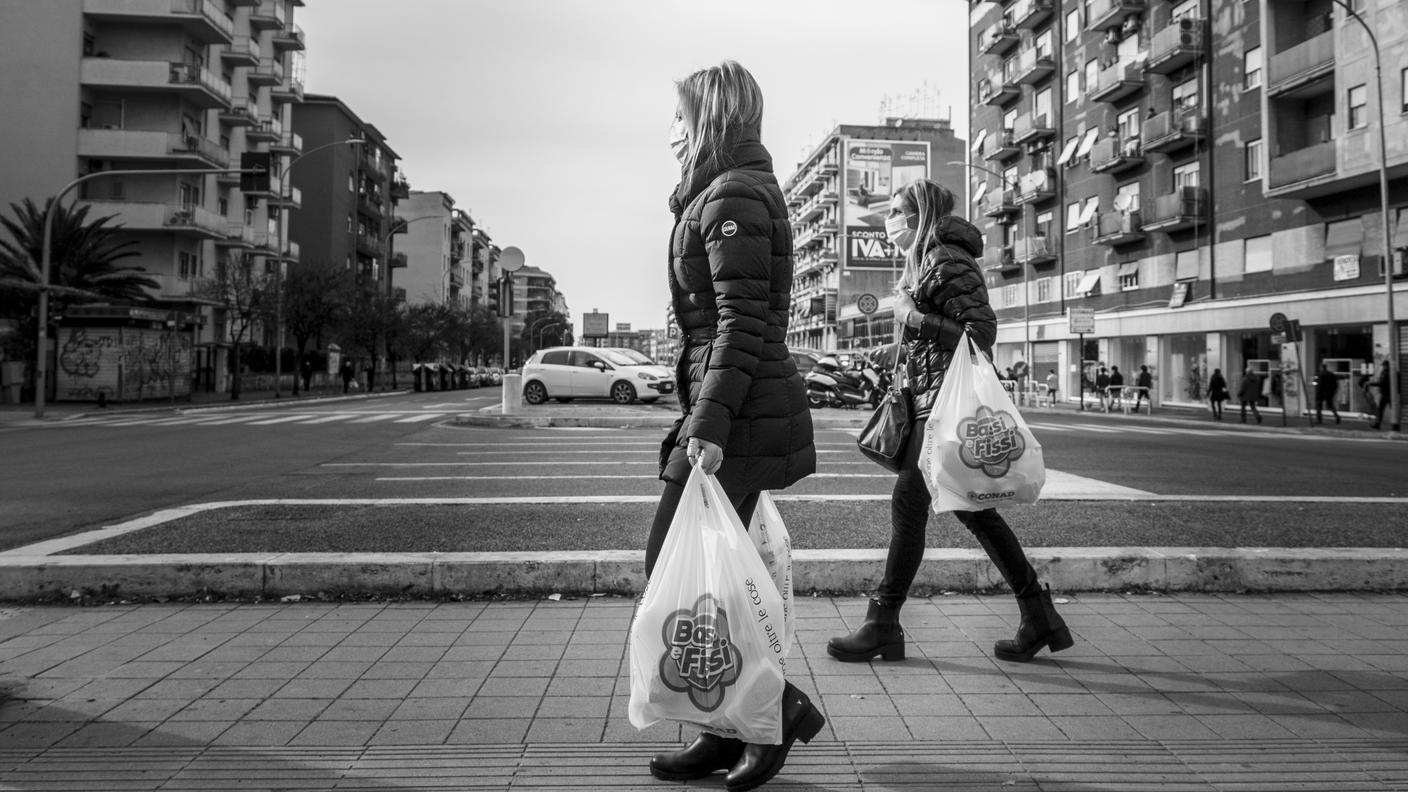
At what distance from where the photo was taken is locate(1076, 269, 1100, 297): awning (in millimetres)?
39438

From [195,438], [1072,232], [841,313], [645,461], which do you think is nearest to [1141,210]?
[1072,232]

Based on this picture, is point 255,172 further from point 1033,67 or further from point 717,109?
point 1033,67

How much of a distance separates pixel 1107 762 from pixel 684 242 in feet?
6.69

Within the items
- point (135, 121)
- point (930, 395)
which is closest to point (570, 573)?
point (930, 395)

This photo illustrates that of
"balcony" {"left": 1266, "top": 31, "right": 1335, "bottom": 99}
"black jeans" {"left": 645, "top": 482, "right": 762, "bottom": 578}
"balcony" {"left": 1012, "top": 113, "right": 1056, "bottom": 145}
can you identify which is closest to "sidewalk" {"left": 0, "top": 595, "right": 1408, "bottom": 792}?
"black jeans" {"left": 645, "top": 482, "right": 762, "bottom": 578}

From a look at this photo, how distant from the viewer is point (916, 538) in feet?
12.5

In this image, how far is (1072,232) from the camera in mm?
41500

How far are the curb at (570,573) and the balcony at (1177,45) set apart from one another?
111 ft

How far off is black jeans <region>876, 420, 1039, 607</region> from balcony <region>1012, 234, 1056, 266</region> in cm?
4229

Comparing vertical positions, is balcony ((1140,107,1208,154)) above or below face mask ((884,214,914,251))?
above

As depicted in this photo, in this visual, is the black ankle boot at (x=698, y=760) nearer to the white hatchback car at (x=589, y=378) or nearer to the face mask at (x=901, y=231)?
the face mask at (x=901, y=231)

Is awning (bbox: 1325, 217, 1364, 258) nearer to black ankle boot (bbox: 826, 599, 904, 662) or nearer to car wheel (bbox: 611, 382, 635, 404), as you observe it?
car wheel (bbox: 611, 382, 635, 404)

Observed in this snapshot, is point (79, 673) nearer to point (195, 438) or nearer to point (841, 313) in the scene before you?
point (195, 438)

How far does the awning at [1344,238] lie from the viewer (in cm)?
2602
